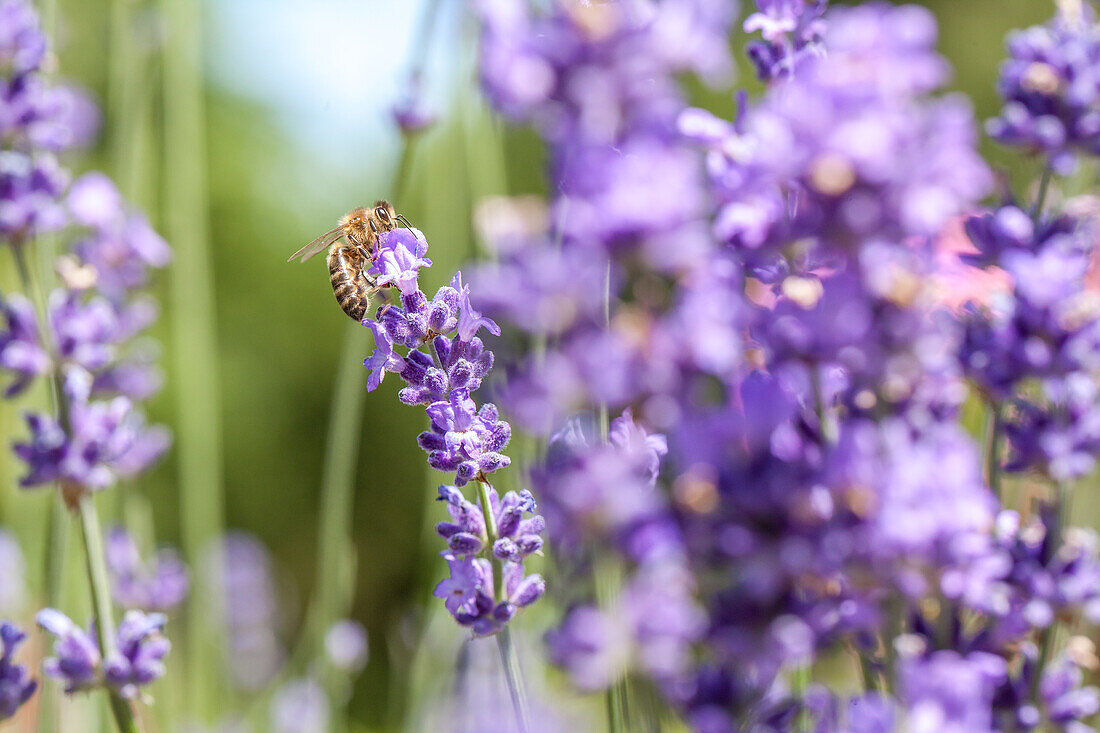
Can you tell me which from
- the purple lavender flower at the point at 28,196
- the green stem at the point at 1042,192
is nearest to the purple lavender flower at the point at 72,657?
the purple lavender flower at the point at 28,196

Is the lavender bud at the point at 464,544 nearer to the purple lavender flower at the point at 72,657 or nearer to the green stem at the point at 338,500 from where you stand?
the purple lavender flower at the point at 72,657

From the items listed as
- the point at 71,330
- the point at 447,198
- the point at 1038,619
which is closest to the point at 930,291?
the point at 1038,619

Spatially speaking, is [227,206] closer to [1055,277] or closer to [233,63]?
[233,63]

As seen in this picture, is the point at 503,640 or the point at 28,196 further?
the point at 28,196

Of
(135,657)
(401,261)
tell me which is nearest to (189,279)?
(135,657)

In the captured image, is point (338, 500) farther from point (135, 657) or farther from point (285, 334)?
point (285, 334)

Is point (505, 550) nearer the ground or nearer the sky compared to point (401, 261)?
nearer the ground
